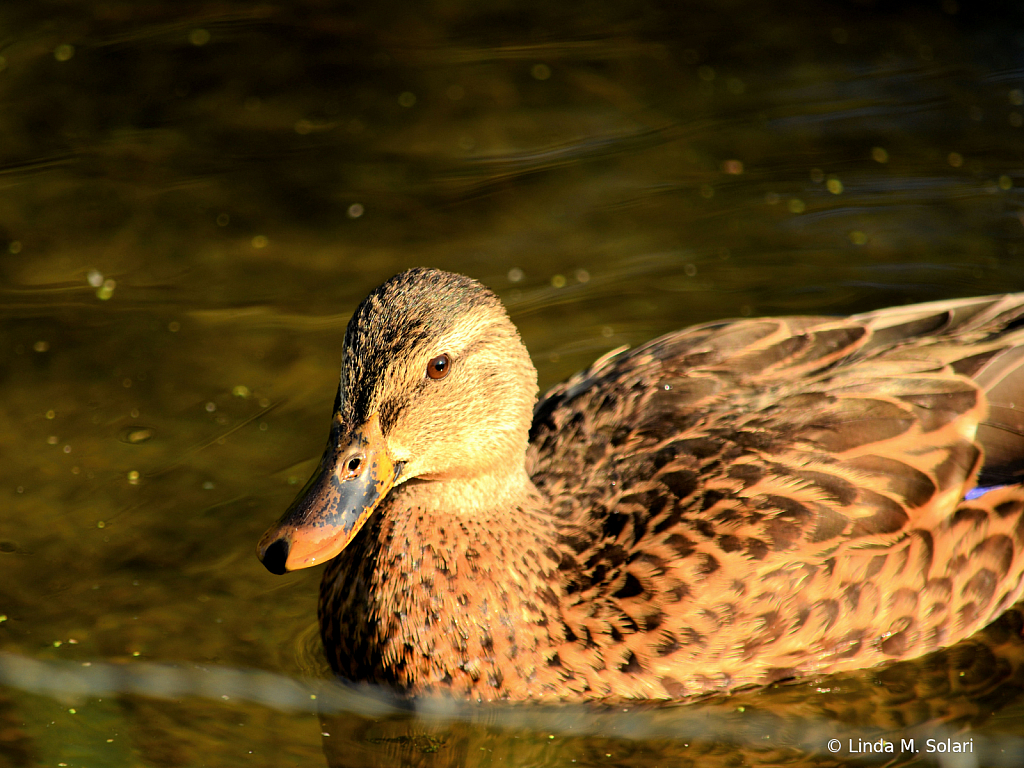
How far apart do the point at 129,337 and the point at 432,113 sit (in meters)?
2.80

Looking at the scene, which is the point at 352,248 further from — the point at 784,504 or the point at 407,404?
the point at 784,504

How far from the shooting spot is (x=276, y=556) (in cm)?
442

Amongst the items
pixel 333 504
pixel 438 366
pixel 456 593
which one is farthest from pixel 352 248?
pixel 333 504

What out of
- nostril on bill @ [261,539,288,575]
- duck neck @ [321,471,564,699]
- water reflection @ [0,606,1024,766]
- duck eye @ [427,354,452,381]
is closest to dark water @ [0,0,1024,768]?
water reflection @ [0,606,1024,766]

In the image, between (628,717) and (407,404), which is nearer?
(407,404)

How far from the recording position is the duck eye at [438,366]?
4.62m

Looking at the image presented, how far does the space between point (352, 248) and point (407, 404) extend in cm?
308

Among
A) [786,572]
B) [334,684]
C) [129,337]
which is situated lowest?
[334,684]

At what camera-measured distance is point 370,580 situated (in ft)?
16.2

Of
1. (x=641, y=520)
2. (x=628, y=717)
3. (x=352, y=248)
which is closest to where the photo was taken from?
(x=628, y=717)

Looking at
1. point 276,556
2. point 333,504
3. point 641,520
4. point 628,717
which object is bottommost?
point 628,717

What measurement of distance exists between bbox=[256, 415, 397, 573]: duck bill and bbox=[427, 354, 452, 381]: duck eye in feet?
0.88

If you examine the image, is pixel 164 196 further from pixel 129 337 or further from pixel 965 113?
pixel 965 113

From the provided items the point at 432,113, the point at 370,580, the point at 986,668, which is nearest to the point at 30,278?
the point at 432,113
